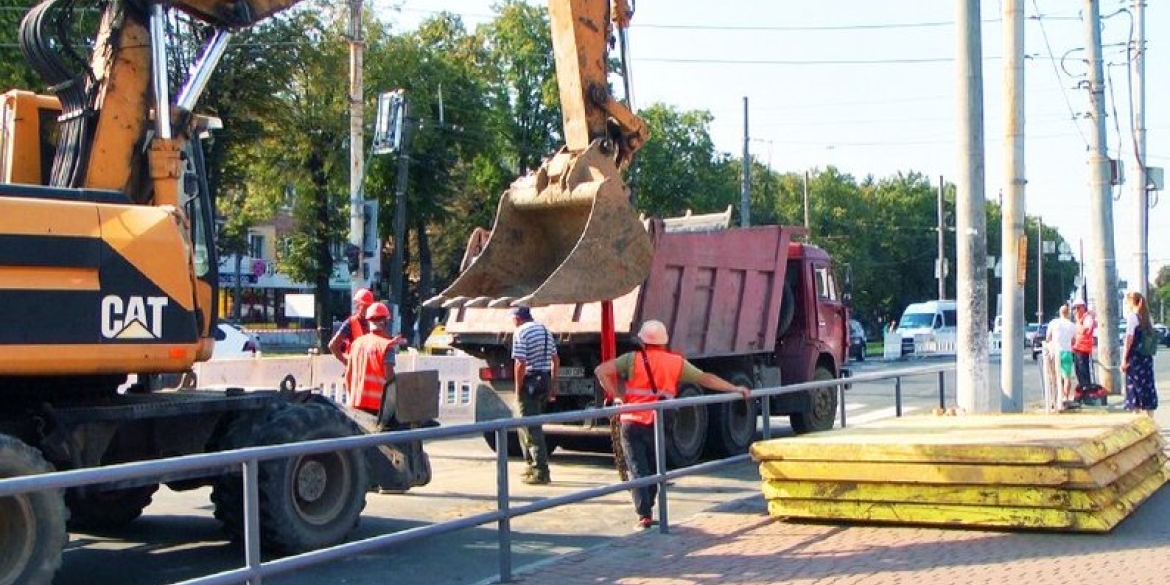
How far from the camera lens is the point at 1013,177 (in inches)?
604

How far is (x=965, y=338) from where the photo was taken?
46.9ft

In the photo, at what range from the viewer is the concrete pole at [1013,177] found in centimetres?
1525

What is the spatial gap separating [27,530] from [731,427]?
8821 millimetres

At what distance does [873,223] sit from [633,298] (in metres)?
80.5

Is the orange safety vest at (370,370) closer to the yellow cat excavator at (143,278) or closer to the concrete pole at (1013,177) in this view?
the yellow cat excavator at (143,278)

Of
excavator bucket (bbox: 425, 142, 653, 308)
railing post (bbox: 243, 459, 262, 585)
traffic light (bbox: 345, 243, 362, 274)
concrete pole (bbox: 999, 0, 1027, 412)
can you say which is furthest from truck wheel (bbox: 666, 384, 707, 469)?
traffic light (bbox: 345, 243, 362, 274)

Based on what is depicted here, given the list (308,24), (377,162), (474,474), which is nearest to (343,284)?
(377,162)

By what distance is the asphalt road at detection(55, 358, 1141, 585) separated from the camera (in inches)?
337

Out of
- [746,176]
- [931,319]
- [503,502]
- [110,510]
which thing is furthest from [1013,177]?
[931,319]

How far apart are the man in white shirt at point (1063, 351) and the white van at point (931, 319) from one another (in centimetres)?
3280

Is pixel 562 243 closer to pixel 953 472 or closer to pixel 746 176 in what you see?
pixel 953 472

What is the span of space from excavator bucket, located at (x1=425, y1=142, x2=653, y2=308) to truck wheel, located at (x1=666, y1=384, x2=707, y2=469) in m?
2.33

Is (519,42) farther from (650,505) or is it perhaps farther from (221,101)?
(650,505)

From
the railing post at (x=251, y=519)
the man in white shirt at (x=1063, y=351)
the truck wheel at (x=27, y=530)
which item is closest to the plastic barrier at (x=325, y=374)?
the man in white shirt at (x=1063, y=351)
